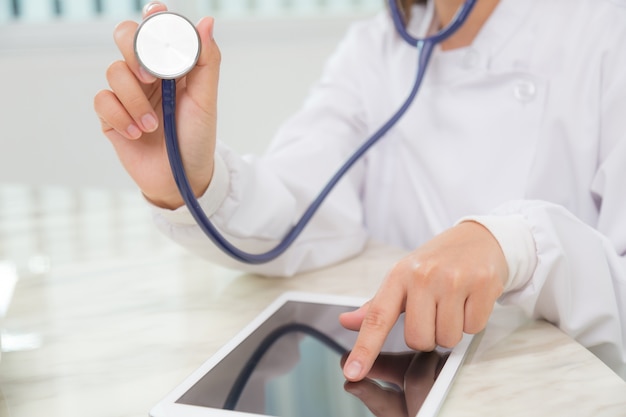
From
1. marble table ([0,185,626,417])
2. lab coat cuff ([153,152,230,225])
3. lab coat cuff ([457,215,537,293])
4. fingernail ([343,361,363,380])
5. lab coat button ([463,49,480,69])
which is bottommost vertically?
marble table ([0,185,626,417])

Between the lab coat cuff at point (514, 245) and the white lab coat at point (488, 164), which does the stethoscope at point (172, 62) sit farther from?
the lab coat cuff at point (514, 245)

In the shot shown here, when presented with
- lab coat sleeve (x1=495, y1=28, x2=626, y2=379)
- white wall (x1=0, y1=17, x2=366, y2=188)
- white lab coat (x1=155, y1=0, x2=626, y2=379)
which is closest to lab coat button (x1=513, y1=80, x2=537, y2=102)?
white lab coat (x1=155, y1=0, x2=626, y2=379)

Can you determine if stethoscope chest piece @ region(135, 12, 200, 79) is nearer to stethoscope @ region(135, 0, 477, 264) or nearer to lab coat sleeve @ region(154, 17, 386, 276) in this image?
stethoscope @ region(135, 0, 477, 264)

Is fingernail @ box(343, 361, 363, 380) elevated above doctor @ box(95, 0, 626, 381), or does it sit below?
below

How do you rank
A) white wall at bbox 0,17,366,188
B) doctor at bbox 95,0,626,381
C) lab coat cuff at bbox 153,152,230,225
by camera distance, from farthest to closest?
white wall at bbox 0,17,366,188 < lab coat cuff at bbox 153,152,230,225 < doctor at bbox 95,0,626,381

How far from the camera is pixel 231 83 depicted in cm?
233

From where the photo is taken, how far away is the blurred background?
7.32 ft

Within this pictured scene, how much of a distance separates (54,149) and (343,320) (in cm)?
186

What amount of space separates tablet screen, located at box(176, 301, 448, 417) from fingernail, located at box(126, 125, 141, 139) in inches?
9.2

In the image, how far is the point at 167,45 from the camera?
620 mm

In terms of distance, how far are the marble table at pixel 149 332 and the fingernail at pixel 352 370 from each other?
8 centimetres

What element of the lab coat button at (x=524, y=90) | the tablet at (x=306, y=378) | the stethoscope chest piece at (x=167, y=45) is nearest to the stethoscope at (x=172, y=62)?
the stethoscope chest piece at (x=167, y=45)

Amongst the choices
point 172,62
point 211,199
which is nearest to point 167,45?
point 172,62

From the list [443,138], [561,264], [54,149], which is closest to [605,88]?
[443,138]
